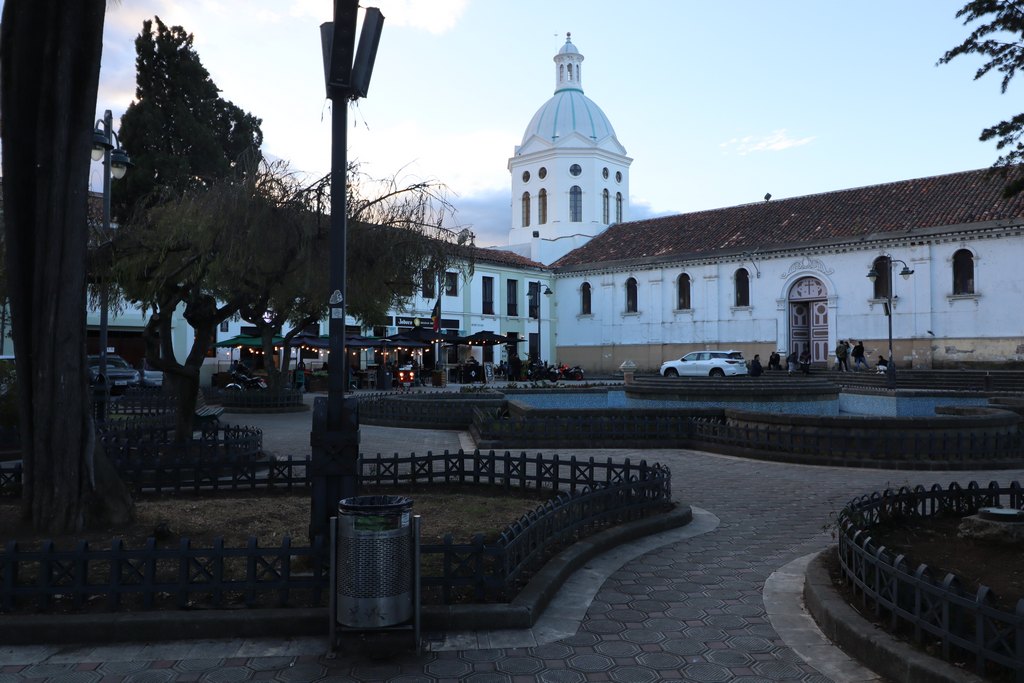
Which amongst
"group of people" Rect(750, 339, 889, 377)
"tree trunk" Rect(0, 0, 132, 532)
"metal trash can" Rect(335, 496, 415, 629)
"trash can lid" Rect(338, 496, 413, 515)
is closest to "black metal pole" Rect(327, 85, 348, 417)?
"trash can lid" Rect(338, 496, 413, 515)

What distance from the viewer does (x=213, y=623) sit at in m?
4.55

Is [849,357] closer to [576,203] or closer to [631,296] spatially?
[631,296]

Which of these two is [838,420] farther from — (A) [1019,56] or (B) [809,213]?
(B) [809,213]

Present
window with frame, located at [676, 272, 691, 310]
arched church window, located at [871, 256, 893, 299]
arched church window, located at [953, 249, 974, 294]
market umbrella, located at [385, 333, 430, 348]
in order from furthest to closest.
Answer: window with frame, located at [676, 272, 691, 310] → arched church window, located at [871, 256, 893, 299] → arched church window, located at [953, 249, 974, 294] → market umbrella, located at [385, 333, 430, 348]

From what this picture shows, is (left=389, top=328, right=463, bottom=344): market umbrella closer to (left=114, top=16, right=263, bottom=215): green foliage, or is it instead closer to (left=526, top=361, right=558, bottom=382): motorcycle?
(left=526, top=361, right=558, bottom=382): motorcycle

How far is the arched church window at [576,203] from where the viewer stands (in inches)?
2021

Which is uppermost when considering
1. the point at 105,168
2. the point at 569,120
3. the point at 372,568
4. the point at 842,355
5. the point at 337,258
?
the point at 569,120

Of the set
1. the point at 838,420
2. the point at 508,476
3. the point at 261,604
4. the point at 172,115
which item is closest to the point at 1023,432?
the point at 838,420

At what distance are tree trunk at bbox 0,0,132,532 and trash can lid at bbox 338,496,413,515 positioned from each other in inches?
130

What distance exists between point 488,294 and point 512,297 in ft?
6.27

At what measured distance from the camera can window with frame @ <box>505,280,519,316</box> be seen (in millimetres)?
46812

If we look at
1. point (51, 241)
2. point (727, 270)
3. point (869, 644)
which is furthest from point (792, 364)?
point (51, 241)

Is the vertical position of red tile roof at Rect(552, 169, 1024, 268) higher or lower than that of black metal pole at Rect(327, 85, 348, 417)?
higher

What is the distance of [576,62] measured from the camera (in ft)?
181
